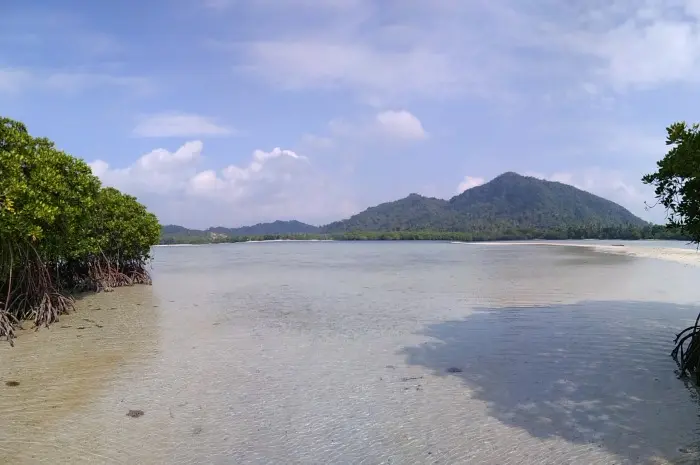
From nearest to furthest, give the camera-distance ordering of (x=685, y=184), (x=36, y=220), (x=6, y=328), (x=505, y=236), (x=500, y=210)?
1. (x=685, y=184)
2. (x=6, y=328)
3. (x=36, y=220)
4. (x=505, y=236)
5. (x=500, y=210)

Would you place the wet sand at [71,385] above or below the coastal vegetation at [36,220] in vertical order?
below

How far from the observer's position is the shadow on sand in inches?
182

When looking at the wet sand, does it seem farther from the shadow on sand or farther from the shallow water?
the shadow on sand

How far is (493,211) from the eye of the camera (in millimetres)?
133000

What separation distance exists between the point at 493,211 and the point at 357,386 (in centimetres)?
13276

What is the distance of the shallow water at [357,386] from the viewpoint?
4.43m

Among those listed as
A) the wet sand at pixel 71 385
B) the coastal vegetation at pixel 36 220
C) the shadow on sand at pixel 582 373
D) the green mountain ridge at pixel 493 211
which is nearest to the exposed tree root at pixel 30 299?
the coastal vegetation at pixel 36 220

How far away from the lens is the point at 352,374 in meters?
6.77

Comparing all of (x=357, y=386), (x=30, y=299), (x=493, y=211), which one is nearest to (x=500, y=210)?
(x=493, y=211)

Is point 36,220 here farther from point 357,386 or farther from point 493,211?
point 493,211

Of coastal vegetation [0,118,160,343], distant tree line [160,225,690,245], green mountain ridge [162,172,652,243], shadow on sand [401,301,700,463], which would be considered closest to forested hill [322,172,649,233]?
green mountain ridge [162,172,652,243]

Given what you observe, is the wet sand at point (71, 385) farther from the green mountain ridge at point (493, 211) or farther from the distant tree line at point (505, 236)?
the green mountain ridge at point (493, 211)

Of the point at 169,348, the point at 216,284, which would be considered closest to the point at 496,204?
the point at 216,284

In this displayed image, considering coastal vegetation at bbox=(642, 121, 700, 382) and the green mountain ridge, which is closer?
coastal vegetation at bbox=(642, 121, 700, 382)
